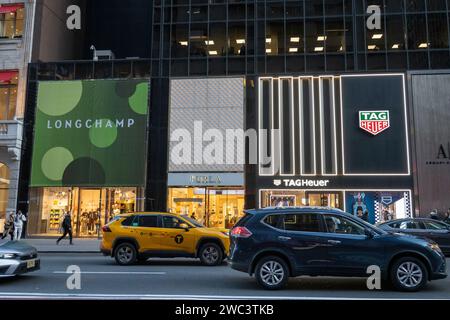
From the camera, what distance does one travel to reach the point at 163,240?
46.2ft

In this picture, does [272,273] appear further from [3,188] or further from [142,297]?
[3,188]

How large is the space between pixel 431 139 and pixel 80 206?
20.3 metres

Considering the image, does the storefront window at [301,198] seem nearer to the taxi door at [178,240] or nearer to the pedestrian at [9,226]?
the taxi door at [178,240]

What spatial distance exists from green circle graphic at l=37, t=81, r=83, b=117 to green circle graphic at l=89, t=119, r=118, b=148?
2.21 metres

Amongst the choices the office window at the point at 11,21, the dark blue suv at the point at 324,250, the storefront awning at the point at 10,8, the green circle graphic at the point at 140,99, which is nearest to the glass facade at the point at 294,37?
the green circle graphic at the point at 140,99

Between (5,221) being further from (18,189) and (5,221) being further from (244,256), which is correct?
(244,256)

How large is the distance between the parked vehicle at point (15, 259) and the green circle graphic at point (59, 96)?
58.3 ft

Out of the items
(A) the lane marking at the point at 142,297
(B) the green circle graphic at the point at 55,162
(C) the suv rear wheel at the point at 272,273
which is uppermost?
(B) the green circle graphic at the point at 55,162

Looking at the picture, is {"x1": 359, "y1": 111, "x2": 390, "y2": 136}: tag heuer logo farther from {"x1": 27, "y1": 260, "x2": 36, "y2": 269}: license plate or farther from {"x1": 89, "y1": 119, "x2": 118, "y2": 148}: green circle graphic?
{"x1": 27, "y1": 260, "x2": 36, "y2": 269}: license plate

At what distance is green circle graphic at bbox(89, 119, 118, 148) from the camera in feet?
87.5

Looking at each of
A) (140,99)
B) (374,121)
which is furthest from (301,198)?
(140,99)

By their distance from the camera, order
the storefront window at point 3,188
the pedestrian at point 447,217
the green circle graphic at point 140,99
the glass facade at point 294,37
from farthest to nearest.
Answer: the storefront window at point 3,188, the green circle graphic at point 140,99, the glass facade at point 294,37, the pedestrian at point 447,217

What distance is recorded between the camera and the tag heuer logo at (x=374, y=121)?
25.1 metres

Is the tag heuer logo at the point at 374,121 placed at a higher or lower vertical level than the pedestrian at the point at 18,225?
higher
